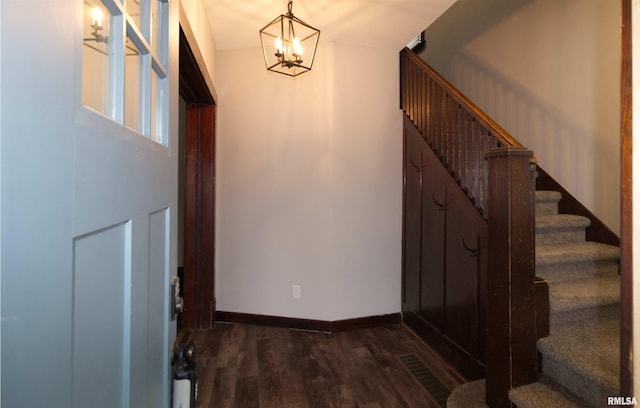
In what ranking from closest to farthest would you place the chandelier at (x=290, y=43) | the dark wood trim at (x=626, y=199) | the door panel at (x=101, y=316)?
1. the door panel at (x=101, y=316)
2. the dark wood trim at (x=626, y=199)
3. the chandelier at (x=290, y=43)

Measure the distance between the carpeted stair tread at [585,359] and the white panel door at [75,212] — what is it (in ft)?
5.82

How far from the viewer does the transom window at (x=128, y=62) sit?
58cm

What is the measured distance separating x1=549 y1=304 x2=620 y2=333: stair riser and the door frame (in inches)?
100

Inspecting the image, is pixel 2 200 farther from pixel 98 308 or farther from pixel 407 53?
pixel 407 53

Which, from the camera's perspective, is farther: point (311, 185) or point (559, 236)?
point (311, 185)

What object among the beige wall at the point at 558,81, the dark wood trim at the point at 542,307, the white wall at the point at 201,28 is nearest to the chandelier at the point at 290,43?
the white wall at the point at 201,28

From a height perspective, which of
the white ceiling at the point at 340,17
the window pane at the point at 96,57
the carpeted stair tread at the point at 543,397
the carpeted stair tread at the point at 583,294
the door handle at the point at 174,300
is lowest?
the carpeted stair tread at the point at 543,397

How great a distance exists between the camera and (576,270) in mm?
2191

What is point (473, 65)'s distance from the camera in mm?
3719

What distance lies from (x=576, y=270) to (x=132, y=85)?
105 inches

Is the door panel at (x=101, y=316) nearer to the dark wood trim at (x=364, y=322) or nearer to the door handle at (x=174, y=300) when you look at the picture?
the door handle at (x=174, y=300)

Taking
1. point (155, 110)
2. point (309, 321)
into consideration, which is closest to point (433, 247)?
point (309, 321)

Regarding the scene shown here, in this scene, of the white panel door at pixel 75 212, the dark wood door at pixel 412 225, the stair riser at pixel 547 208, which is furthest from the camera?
the dark wood door at pixel 412 225

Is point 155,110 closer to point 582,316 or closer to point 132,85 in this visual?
point 132,85
